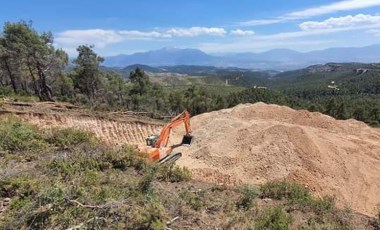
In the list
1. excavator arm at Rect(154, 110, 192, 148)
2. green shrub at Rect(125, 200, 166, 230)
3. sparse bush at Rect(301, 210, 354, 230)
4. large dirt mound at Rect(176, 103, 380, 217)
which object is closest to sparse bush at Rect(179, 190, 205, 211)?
green shrub at Rect(125, 200, 166, 230)

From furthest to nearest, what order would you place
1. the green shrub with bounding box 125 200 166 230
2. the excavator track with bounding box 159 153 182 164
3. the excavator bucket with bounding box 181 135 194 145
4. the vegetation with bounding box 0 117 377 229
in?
1. the excavator bucket with bounding box 181 135 194 145
2. the excavator track with bounding box 159 153 182 164
3. the vegetation with bounding box 0 117 377 229
4. the green shrub with bounding box 125 200 166 230

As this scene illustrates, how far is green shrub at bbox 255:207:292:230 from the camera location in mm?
7061

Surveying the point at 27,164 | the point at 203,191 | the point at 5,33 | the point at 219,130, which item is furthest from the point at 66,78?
the point at 203,191

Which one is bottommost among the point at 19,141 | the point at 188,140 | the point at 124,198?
the point at 188,140

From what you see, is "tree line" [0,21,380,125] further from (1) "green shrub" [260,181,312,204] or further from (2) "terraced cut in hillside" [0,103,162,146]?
(1) "green shrub" [260,181,312,204]

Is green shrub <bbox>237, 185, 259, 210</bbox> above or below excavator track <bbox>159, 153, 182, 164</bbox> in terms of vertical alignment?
above

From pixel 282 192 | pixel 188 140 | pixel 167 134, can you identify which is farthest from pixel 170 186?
pixel 188 140

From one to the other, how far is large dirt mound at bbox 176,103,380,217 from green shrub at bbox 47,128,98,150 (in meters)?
5.53

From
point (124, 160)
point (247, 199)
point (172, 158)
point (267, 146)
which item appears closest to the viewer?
point (247, 199)

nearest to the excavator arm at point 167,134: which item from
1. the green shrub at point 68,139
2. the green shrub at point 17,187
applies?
the green shrub at point 68,139

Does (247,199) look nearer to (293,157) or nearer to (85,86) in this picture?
(293,157)

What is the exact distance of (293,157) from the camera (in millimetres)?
17891

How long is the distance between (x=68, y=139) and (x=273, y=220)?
7.72m

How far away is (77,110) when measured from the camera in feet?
78.5
